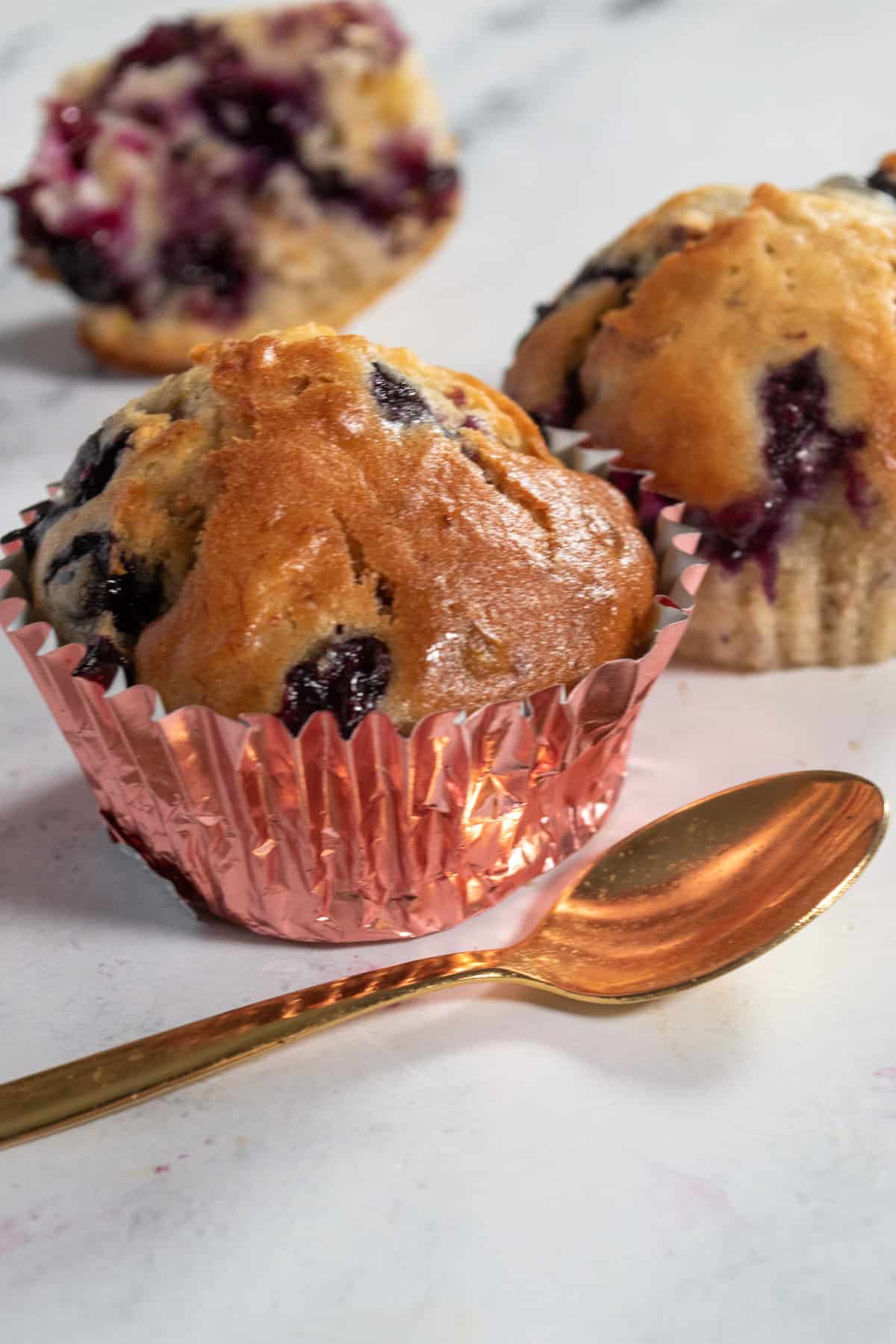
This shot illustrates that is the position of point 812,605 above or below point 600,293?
below

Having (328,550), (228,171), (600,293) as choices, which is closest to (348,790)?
(328,550)

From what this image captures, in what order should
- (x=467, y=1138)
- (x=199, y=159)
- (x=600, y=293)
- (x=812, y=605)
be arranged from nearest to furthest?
(x=467, y=1138) < (x=812, y=605) < (x=600, y=293) < (x=199, y=159)

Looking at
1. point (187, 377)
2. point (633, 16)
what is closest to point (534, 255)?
point (633, 16)

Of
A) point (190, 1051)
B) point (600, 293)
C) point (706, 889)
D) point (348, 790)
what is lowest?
point (706, 889)

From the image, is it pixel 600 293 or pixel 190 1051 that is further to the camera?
pixel 600 293

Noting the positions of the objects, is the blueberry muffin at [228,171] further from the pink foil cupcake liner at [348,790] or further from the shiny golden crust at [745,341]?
the pink foil cupcake liner at [348,790]

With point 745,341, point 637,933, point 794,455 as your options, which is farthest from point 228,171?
point 637,933

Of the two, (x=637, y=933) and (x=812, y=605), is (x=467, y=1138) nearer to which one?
(x=637, y=933)

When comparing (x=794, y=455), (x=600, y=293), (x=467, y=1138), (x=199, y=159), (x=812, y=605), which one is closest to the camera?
(x=467, y=1138)

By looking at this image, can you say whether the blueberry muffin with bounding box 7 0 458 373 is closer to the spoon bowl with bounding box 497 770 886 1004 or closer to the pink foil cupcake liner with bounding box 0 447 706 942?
the pink foil cupcake liner with bounding box 0 447 706 942
